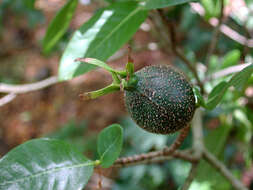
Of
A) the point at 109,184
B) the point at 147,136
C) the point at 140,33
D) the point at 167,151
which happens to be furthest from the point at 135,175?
the point at 140,33

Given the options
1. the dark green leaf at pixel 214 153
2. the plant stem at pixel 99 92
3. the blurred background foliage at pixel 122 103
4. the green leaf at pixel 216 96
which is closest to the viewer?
the plant stem at pixel 99 92

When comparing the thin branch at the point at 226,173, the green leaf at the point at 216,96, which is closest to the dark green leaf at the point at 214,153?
the thin branch at the point at 226,173

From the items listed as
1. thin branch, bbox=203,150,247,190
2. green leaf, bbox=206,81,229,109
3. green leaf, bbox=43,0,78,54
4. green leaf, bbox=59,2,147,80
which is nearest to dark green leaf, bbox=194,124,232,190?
thin branch, bbox=203,150,247,190

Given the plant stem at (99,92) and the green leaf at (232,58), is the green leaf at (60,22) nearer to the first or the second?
the plant stem at (99,92)

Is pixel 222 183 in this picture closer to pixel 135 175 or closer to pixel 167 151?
pixel 167 151

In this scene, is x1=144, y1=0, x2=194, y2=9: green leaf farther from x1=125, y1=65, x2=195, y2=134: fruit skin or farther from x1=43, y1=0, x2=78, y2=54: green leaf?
x1=43, y1=0, x2=78, y2=54: green leaf

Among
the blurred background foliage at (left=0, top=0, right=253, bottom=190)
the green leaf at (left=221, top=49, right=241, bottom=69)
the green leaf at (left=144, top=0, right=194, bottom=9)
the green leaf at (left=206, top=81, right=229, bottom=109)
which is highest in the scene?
the green leaf at (left=144, top=0, right=194, bottom=9)
